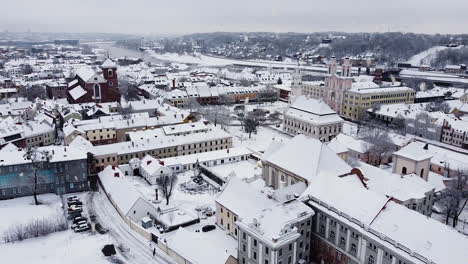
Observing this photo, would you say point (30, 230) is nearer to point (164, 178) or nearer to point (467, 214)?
point (164, 178)

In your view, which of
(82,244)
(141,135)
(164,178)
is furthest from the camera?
(141,135)

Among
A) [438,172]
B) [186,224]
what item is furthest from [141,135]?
[438,172]

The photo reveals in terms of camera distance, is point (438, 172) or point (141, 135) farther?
point (141, 135)

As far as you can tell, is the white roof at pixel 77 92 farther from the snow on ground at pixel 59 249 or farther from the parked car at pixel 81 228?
the snow on ground at pixel 59 249

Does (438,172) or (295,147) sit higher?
(295,147)

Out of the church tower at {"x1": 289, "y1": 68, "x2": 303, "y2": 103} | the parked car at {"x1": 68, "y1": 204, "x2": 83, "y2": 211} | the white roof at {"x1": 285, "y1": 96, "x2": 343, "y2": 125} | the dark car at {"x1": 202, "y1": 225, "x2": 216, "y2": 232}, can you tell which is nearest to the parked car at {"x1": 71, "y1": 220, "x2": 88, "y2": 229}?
the parked car at {"x1": 68, "y1": 204, "x2": 83, "y2": 211}

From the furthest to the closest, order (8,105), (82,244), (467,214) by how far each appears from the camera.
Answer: (8,105) < (467,214) < (82,244)

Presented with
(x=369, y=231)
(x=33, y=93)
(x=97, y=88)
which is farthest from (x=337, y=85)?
(x=33, y=93)
